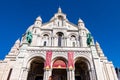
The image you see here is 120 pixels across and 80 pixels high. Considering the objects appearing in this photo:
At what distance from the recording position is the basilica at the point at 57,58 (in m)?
18.5

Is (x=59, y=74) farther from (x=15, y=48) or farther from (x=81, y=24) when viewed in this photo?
(x=15, y=48)

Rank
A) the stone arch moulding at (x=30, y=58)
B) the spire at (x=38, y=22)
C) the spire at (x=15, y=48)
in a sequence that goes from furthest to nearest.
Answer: the spire at (x=15, y=48), the spire at (x=38, y=22), the stone arch moulding at (x=30, y=58)

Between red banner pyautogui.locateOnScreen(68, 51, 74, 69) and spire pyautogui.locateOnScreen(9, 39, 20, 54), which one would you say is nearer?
red banner pyautogui.locateOnScreen(68, 51, 74, 69)

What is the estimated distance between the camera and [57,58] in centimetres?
1973

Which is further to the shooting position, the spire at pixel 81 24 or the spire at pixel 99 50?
the spire at pixel 81 24

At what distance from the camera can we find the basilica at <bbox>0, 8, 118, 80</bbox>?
60.5ft

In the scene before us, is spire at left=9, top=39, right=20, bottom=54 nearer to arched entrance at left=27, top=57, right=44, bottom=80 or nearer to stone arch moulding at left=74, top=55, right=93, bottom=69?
arched entrance at left=27, top=57, right=44, bottom=80

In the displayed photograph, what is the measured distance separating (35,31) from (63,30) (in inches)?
240

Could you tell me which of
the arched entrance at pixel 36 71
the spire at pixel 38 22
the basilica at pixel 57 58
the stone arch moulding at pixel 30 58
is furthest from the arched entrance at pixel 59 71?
the spire at pixel 38 22

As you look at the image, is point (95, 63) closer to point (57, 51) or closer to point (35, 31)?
point (57, 51)

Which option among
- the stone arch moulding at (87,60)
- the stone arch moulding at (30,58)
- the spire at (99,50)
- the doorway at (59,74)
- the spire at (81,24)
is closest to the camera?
the stone arch moulding at (30,58)

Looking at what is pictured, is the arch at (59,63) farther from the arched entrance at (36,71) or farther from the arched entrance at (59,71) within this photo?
the arched entrance at (36,71)

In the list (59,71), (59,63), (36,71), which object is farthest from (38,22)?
(59,63)

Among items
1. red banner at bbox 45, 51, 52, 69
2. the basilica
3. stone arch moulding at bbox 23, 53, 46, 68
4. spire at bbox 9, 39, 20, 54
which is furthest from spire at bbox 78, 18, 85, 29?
spire at bbox 9, 39, 20, 54
